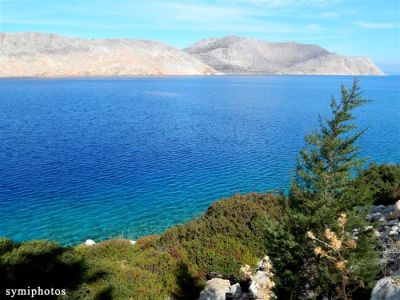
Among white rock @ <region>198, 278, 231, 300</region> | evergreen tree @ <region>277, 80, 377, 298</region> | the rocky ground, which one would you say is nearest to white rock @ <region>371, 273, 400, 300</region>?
the rocky ground

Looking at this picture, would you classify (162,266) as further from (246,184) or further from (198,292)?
(246,184)

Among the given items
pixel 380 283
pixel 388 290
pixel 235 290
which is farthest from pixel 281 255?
pixel 388 290

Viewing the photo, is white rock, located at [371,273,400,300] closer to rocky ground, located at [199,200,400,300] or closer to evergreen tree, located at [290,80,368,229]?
rocky ground, located at [199,200,400,300]

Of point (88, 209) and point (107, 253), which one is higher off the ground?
point (107, 253)


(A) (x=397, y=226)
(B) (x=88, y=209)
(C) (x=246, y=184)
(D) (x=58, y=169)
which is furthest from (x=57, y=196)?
(A) (x=397, y=226)

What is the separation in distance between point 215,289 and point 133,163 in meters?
32.0

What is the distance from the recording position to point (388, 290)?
7281 millimetres

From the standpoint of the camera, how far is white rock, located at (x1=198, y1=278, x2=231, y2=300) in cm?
1279

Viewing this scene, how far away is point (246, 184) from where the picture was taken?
36.2 m

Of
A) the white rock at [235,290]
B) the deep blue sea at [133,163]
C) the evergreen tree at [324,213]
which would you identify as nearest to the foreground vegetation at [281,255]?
the evergreen tree at [324,213]

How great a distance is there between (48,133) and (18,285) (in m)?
53.8

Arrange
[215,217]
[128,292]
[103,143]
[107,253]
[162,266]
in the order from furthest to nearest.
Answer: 1. [103,143]
2. [215,217]
3. [107,253]
4. [162,266]
5. [128,292]

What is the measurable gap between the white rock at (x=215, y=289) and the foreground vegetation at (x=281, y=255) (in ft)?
2.02

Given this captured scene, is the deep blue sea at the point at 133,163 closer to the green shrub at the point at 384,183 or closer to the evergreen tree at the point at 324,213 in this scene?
the green shrub at the point at 384,183
